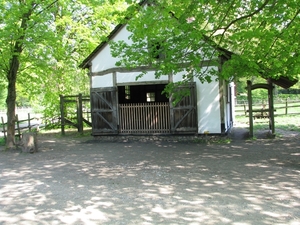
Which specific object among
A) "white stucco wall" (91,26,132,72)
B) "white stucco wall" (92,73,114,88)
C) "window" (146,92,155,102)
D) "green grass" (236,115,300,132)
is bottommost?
"green grass" (236,115,300,132)

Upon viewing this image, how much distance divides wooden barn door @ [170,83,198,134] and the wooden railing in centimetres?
50

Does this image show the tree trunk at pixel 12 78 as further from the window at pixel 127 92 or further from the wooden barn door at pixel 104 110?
the window at pixel 127 92

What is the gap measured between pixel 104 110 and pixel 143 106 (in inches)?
82.4

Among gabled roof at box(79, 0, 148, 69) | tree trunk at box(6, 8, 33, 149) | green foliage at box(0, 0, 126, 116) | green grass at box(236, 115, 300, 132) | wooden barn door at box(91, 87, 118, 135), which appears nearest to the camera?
green foliage at box(0, 0, 126, 116)

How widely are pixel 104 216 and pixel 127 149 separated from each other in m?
7.00

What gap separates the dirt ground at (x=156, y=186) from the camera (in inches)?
184

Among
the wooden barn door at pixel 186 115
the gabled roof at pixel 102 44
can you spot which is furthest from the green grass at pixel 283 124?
the gabled roof at pixel 102 44

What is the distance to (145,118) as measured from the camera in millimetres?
14766

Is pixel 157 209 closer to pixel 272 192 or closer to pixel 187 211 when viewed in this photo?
pixel 187 211

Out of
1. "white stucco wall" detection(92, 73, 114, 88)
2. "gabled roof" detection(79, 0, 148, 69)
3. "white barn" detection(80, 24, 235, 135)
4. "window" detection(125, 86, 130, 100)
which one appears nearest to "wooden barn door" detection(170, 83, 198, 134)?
"white barn" detection(80, 24, 235, 135)

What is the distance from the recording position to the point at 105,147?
12.5 metres

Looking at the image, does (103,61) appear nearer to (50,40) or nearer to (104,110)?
(104,110)

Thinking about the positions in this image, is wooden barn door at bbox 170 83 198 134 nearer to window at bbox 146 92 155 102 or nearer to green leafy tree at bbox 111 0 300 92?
green leafy tree at bbox 111 0 300 92

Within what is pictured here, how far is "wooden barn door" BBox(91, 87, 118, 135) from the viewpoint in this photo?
1494 cm
